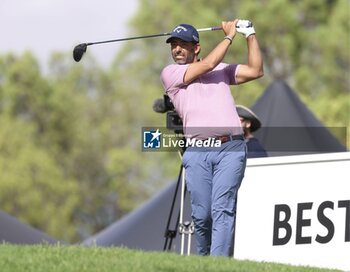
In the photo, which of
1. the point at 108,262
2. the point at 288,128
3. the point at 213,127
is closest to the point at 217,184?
the point at 213,127

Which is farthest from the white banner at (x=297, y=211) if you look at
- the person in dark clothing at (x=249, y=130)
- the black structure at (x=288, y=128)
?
the black structure at (x=288, y=128)

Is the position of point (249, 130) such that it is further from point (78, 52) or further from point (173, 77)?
point (173, 77)

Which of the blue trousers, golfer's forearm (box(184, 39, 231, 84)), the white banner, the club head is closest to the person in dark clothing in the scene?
the white banner

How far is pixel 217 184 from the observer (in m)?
9.12

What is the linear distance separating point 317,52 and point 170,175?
6209 millimetres

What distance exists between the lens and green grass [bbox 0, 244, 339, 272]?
7726 millimetres

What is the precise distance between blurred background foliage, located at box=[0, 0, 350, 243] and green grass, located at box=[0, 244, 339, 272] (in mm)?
25591

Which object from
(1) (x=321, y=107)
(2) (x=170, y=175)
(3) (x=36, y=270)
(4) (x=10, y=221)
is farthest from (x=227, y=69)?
(2) (x=170, y=175)

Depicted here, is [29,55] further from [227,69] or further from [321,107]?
[227,69]

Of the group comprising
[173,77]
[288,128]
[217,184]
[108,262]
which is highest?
[173,77]

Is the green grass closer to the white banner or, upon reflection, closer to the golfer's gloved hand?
the white banner

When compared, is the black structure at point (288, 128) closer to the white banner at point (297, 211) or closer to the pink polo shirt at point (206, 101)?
the white banner at point (297, 211)

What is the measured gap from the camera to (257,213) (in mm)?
10266

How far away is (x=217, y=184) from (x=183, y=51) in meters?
1.07
